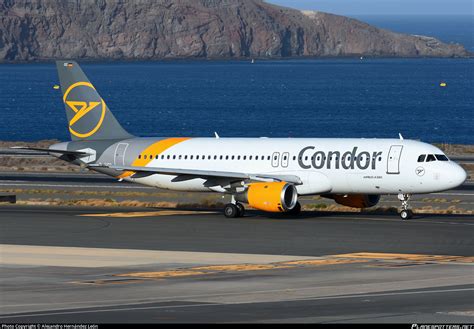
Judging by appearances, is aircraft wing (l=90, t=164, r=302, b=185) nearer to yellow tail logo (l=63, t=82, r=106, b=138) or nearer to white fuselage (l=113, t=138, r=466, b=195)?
white fuselage (l=113, t=138, r=466, b=195)

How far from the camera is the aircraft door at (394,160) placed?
51.5 metres

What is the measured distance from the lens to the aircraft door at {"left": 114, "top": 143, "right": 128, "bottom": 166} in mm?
57969

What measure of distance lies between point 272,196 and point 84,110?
13.3 metres

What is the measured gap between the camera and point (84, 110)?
59.9 meters

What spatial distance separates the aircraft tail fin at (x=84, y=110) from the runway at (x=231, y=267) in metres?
4.57

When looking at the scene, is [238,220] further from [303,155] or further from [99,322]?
[99,322]

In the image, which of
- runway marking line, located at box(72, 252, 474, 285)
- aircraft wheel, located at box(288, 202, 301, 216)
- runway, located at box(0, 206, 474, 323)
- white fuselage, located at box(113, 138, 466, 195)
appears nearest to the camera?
runway, located at box(0, 206, 474, 323)

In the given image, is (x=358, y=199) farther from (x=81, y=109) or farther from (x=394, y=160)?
(x=81, y=109)

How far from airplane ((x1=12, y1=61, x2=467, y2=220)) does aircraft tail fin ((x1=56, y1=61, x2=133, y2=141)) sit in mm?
51

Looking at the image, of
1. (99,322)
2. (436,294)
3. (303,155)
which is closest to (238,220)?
(303,155)

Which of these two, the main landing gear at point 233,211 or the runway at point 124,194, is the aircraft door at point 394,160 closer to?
the main landing gear at point 233,211

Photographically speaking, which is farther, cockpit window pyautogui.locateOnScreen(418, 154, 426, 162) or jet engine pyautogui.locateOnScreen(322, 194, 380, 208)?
jet engine pyautogui.locateOnScreen(322, 194, 380, 208)

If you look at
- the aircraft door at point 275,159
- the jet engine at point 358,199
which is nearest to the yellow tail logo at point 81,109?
the aircraft door at point 275,159

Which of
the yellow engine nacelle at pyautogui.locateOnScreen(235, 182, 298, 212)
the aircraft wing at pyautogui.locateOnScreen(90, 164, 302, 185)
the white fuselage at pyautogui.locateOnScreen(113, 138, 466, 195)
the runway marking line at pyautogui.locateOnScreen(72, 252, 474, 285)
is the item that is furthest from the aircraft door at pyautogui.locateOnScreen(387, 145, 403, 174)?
the runway marking line at pyautogui.locateOnScreen(72, 252, 474, 285)
